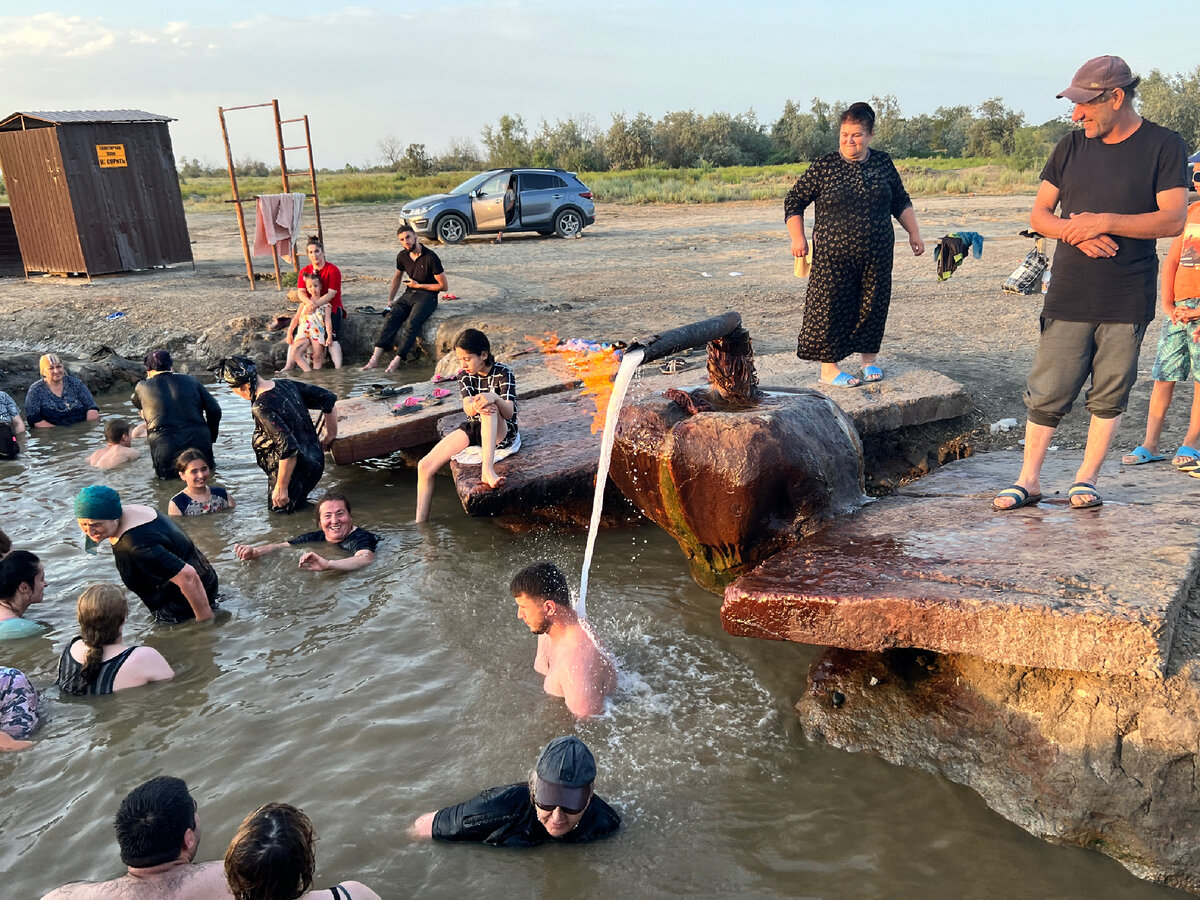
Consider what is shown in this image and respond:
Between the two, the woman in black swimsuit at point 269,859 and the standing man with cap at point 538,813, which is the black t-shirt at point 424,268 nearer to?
the standing man with cap at point 538,813

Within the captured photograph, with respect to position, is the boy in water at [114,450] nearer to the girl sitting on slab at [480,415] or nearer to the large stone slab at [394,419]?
the large stone slab at [394,419]

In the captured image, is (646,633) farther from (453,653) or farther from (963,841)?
(963,841)

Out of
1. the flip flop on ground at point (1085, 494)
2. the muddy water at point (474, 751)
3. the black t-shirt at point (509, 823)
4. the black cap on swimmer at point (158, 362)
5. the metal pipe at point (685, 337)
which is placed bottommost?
the muddy water at point (474, 751)

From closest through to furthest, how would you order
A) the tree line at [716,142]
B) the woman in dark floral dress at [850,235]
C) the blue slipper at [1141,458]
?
the blue slipper at [1141,458] → the woman in dark floral dress at [850,235] → the tree line at [716,142]

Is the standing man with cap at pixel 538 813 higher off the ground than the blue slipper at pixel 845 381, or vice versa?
the blue slipper at pixel 845 381

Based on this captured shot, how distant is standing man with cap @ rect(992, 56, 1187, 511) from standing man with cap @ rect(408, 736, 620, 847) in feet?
7.58

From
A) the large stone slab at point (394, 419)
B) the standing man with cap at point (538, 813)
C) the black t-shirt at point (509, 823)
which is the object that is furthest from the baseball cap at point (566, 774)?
the large stone slab at point (394, 419)

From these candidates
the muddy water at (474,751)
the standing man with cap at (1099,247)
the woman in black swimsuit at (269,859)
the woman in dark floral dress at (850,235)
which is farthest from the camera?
the woman in dark floral dress at (850,235)

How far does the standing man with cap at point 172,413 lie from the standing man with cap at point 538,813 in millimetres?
4807

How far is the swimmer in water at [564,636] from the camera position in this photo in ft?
13.9

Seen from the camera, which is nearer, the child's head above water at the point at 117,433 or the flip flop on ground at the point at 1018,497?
the flip flop on ground at the point at 1018,497

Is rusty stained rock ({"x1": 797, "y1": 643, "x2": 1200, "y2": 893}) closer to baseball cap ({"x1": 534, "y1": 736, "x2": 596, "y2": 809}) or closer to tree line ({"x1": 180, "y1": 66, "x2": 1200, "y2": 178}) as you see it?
baseball cap ({"x1": 534, "y1": 736, "x2": 596, "y2": 809})

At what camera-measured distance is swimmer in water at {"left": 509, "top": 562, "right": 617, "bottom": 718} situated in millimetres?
4242

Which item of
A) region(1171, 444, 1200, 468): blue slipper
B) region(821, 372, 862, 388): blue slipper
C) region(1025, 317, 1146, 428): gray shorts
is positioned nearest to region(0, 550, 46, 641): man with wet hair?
region(821, 372, 862, 388): blue slipper
